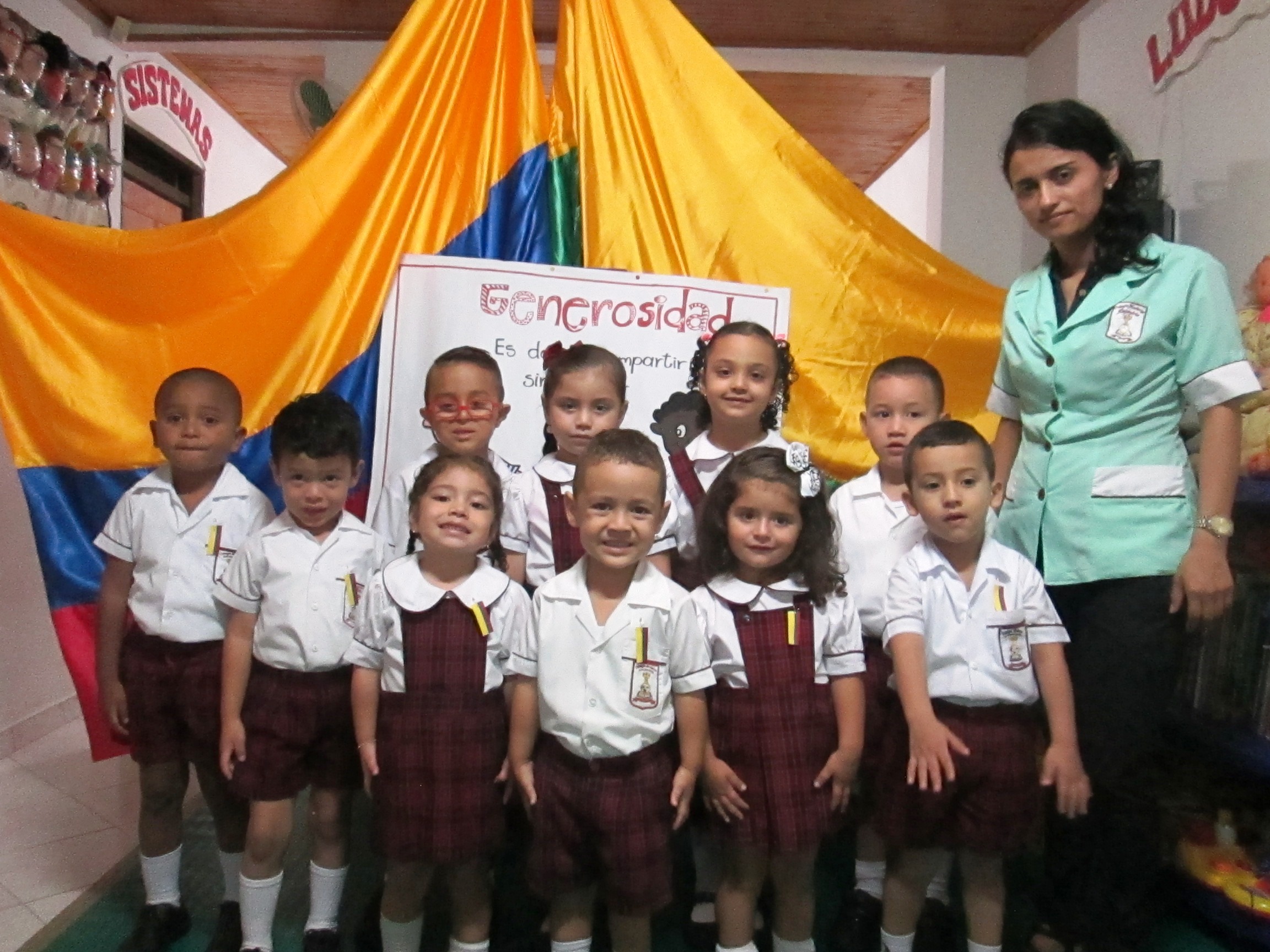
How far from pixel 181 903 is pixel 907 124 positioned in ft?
12.3

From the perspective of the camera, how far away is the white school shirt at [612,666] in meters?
1.42

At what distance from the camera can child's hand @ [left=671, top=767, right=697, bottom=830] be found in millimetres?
1448

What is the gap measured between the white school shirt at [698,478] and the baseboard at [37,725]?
1900 mm

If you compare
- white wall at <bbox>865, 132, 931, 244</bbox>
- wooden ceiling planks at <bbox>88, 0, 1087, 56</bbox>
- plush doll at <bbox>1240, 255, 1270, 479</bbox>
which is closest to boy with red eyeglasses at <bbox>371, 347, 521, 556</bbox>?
plush doll at <bbox>1240, 255, 1270, 479</bbox>

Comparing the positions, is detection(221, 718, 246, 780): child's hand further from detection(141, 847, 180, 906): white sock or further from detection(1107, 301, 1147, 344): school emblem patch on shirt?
detection(1107, 301, 1147, 344): school emblem patch on shirt

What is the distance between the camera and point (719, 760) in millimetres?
1495

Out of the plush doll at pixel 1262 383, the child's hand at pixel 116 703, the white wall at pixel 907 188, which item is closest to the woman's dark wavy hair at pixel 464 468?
the child's hand at pixel 116 703

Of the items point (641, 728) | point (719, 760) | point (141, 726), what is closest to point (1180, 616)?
point (719, 760)

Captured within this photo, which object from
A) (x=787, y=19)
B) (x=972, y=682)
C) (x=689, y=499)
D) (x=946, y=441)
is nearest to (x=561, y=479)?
(x=689, y=499)

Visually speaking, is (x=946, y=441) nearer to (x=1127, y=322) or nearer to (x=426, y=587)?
(x=1127, y=322)

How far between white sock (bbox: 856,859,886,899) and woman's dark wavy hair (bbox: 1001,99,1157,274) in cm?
110

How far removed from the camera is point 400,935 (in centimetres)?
155

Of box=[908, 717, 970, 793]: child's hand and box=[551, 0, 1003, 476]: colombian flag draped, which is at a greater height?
box=[551, 0, 1003, 476]: colombian flag draped

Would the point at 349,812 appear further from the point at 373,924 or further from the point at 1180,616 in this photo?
the point at 1180,616
